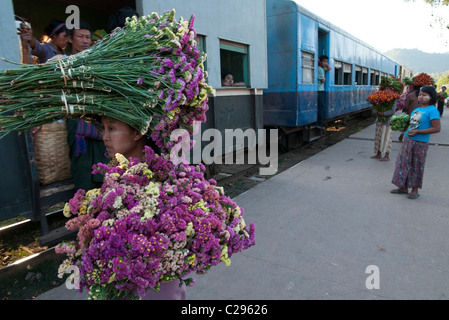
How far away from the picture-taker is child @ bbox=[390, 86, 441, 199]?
4.35m

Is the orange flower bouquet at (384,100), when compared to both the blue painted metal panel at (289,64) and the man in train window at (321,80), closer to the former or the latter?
the blue painted metal panel at (289,64)

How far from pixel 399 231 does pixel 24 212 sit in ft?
13.2

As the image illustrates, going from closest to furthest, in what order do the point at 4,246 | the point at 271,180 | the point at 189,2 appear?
the point at 4,246 → the point at 189,2 → the point at 271,180

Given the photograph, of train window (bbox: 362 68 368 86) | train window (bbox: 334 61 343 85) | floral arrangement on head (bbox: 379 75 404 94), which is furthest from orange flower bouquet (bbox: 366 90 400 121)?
train window (bbox: 362 68 368 86)

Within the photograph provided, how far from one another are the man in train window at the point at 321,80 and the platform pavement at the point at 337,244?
3.73 metres

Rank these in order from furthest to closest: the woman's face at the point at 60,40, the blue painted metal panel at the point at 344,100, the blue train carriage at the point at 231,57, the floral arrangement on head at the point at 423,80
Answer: the blue painted metal panel at the point at 344,100, the floral arrangement on head at the point at 423,80, the blue train carriage at the point at 231,57, the woman's face at the point at 60,40

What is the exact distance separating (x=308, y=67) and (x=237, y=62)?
9.70 feet

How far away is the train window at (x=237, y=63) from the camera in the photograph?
5530 mm

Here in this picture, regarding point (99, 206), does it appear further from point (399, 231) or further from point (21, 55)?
point (399, 231)

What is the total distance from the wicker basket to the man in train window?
7404 millimetres

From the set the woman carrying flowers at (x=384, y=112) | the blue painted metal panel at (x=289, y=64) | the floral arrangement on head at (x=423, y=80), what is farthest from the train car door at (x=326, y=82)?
the floral arrangement on head at (x=423, y=80)

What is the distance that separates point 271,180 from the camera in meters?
5.97

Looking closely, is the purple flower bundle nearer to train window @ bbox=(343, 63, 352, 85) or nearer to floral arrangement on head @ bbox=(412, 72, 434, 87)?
floral arrangement on head @ bbox=(412, 72, 434, 87)
